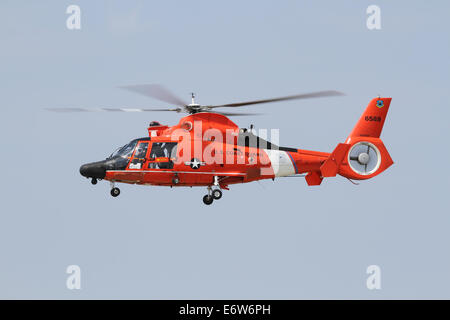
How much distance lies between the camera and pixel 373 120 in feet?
92.6

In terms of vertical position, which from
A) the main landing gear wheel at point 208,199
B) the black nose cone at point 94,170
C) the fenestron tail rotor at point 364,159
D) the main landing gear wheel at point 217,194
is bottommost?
the main landing gear wheel at point 208,199

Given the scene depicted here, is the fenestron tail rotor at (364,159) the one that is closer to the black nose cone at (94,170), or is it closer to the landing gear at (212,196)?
the landing gear at (212,196)

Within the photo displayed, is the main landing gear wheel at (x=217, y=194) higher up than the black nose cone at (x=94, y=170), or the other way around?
the black nose cone at (x=94, y=170)

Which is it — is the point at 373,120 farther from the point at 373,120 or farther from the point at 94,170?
the point at 94,170

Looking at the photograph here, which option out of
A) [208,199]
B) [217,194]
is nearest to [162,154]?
[208,199]

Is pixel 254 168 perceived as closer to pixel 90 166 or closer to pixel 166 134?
pixel 166 134

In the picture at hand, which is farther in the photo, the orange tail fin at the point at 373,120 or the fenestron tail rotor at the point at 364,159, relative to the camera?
the orange tail fin at the point at 373,120

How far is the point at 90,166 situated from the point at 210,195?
15.1ft

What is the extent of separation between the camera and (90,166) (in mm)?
26031

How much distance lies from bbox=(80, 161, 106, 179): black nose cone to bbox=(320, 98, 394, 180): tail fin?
8.33 m

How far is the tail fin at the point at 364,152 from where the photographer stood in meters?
27.2

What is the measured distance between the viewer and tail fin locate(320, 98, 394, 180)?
27203 millimetres

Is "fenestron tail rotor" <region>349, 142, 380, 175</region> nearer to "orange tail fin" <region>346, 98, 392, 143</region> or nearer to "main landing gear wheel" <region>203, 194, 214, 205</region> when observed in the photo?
"orange tail fin" <region>346, 98, 392, 143</region>

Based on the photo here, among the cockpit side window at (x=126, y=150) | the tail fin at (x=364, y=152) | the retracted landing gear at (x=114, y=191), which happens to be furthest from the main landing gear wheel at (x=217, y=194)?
the tail fin at (x=364, y=152)
